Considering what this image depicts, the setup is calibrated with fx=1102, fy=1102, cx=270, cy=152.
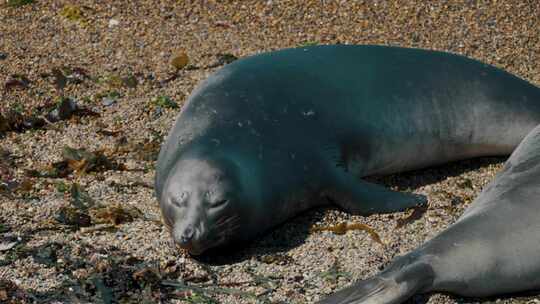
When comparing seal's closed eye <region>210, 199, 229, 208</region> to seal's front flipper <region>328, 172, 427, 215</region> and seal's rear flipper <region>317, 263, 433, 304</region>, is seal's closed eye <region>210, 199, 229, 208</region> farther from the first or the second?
seal's rear flipper <region>317, 263, 433, 304</region>

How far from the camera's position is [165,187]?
4.36m

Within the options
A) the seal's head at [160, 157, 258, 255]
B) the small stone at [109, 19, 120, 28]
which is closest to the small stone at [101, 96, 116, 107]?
the small stone at [109, 19, 120, 28]

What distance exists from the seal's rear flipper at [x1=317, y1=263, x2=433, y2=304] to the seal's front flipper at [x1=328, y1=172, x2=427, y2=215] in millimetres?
764

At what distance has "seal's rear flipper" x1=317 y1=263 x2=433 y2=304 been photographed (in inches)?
145

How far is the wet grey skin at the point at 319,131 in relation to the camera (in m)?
4.29

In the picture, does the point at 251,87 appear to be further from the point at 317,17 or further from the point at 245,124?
the point at 317,17

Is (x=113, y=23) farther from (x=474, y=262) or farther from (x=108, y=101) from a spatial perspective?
(x=474, y=262)

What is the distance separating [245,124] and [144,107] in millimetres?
1362

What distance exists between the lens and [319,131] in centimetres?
477

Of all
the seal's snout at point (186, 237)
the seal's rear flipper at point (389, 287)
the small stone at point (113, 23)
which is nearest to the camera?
the seal's rear flipper at point (389, 287)

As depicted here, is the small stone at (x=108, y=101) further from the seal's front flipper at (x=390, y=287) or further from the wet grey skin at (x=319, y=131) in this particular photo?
the seal's front flipper at (x=390, y=287)

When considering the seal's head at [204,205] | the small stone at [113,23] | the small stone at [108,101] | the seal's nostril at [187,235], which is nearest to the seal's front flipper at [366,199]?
the seal's head at [204,205]

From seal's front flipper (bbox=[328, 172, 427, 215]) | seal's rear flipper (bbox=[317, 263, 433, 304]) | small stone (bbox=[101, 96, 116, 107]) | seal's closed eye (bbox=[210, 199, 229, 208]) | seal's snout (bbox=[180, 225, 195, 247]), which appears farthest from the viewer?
small stone (bbox=[101, 96, 116, 107])

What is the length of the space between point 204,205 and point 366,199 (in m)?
0.77
